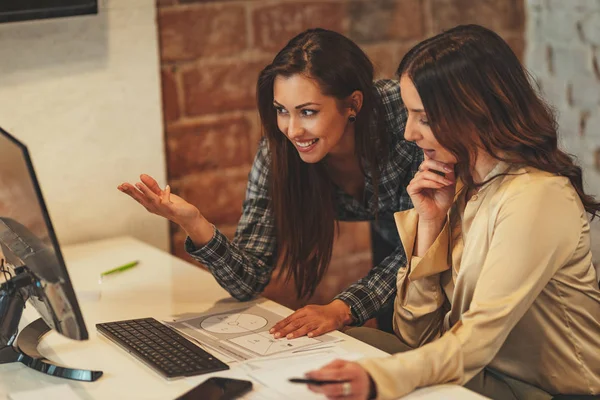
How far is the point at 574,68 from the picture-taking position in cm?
262

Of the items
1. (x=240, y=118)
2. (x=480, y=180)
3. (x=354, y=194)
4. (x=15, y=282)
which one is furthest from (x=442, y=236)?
(x=240, y=118)

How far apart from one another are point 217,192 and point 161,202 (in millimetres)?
729

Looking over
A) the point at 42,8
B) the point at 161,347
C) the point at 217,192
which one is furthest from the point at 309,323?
the point at 42,8

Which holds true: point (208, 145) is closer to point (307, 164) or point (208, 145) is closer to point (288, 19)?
point (288, 19)

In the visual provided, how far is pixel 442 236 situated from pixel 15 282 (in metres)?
0.74

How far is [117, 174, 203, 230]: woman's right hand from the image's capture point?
1724 millimetres

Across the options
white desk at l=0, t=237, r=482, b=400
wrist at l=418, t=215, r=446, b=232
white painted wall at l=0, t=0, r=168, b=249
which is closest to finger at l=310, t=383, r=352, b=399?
white desk at l=0, t=237, r=482, b=400

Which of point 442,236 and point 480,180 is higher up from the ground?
point 480,180

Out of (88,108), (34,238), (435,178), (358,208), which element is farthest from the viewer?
(88,108)

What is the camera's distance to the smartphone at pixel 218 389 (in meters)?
1.32

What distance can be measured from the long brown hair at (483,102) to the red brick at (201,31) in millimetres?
1019

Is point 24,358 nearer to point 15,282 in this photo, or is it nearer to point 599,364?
point 15,282

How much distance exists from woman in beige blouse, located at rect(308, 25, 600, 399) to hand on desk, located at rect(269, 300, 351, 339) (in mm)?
221

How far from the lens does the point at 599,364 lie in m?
1.47
